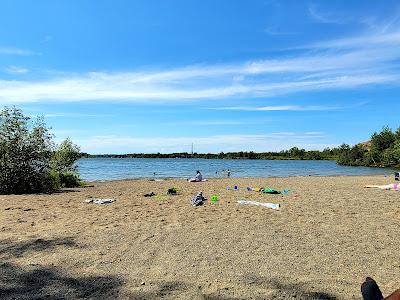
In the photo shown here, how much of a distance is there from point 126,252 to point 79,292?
1879 millimetres

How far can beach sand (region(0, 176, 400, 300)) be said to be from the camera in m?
4.98

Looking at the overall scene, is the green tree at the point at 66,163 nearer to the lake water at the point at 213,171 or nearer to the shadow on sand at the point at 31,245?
the lake water at the point at 213,171

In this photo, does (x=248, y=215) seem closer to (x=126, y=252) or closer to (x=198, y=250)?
(x=198, y=250)

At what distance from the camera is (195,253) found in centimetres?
664

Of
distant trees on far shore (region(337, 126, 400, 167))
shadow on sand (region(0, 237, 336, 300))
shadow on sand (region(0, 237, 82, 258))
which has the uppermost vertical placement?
distant trees on far shore (region(337, 126, 400, 167))

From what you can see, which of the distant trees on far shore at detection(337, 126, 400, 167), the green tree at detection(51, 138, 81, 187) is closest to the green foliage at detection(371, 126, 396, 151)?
the distant trees on far shore at detection(337, 126, 400, 167)

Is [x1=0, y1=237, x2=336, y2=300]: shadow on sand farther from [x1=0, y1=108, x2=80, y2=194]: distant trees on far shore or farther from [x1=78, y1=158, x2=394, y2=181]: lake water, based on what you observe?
[x1=78, y1=158, x2=394, y2=181]: lake water

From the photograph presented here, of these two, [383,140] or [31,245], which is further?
[383,140]

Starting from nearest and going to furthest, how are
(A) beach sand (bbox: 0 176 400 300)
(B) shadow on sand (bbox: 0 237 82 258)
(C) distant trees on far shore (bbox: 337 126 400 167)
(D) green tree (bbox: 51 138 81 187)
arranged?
(A) beach sand (bbox: 0 176 400 300)
(B) shadow on sand (bbox: 0 237 82 258)
(D) green tree (bbox: 51 138 81 187)
(C) distant trees on far shore (bbox: 337 126 400 167)

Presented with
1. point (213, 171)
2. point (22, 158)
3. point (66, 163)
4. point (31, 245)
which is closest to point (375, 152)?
point (213, 171)

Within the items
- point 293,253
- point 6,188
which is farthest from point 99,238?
point 6,188

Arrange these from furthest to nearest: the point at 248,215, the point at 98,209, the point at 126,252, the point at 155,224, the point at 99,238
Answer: the point at 98,209
the point at 248,215
the point at 155,224
the point at 99,238
the point at 126,252

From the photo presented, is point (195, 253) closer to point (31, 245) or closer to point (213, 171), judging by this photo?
point (31, 245)

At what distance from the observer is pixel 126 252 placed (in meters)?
6.68
